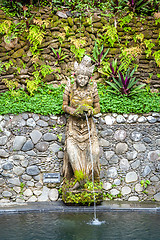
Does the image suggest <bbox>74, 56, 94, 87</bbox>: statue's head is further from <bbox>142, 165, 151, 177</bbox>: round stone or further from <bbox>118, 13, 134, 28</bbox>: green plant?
<bbox>118, 13, 134, 28</bbox>: green plant

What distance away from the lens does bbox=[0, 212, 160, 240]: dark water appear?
3.55m

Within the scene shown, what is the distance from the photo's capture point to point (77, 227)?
3.91 metres

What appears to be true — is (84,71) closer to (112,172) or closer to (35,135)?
(35,135)

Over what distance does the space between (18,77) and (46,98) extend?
958 mm

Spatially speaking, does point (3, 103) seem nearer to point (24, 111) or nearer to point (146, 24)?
point (24, 111)

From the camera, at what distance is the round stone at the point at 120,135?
20.2 feet

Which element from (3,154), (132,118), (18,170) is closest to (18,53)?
(3,154)

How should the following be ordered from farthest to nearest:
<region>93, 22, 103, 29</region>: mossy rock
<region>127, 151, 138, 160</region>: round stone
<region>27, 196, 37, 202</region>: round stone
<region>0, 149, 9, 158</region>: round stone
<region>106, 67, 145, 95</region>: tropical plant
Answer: <region>93, 22, 103, 29</region>: mossy rock < <region>106, 67, 145, 95</region>: tropical plant < <region>127, 151, 138, 160</region>: round stone < <region>0, 149, 9, 158</region>: round stone < <region>27, 196, 37, 202</region>: round stone

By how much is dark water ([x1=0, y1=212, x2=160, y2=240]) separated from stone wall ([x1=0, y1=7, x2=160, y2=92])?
3.23m

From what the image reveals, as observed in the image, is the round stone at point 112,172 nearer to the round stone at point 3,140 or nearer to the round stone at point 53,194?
the round stone at point 53,194

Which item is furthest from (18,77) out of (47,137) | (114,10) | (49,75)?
(114,10)

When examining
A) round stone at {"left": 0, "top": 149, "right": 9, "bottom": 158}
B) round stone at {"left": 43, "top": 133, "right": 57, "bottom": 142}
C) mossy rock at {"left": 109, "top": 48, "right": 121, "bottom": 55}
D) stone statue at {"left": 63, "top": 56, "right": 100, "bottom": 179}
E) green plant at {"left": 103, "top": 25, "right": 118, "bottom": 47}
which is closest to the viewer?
stone statue at {"left": 63, "top": 56, "right": 100, "bottom": 179}

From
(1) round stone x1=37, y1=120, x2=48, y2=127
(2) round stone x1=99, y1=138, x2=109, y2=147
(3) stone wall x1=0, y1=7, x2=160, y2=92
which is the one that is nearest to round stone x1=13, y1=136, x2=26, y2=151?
(1) round stone x1=37, y1=120, x2=48, y2=127

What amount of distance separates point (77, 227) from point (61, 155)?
223cm
